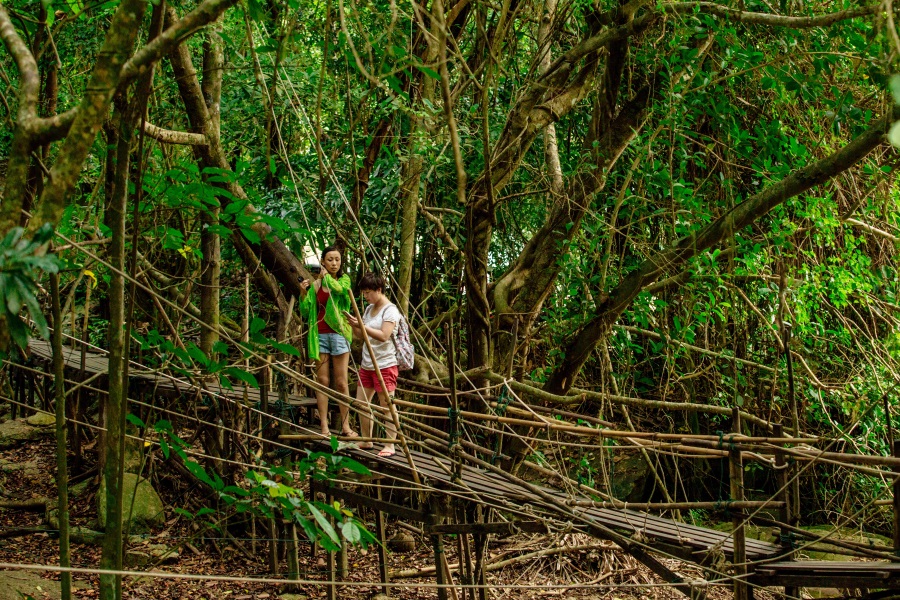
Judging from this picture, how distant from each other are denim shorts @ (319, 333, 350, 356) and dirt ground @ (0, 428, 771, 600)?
187cm

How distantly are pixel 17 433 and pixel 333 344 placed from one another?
17.0 feet

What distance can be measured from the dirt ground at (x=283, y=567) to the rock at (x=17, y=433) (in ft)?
5.08

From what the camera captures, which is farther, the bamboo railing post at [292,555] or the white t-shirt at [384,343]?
the bamboo railing post at [292,555]

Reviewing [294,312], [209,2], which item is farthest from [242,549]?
[209,2]

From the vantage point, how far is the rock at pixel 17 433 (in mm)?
8508

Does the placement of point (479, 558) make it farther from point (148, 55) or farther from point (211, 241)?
point (148, 55)

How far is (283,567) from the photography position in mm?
6281

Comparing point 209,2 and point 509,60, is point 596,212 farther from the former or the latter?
point 209,2

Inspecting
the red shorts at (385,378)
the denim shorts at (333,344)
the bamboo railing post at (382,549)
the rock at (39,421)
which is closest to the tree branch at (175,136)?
the denim shorts at (333,344)

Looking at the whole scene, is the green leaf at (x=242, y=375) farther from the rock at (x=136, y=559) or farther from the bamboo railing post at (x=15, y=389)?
the bamboo railing post at (x=15, y=389)

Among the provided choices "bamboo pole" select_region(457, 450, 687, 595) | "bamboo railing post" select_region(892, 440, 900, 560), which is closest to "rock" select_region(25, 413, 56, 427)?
"bamboo pole" select_region(457, 450, 687, 595)

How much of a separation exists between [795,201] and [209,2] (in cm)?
426

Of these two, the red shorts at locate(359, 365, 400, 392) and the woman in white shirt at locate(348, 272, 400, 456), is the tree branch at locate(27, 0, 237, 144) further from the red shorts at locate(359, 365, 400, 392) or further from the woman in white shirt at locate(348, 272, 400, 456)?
the red shorts at locate(359, 365, 400, 392)

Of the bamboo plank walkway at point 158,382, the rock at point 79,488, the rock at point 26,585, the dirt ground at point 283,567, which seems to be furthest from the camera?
the rock at point 79,488
